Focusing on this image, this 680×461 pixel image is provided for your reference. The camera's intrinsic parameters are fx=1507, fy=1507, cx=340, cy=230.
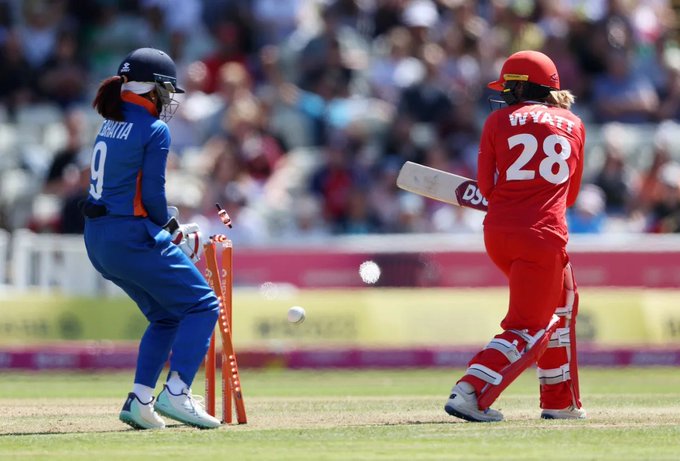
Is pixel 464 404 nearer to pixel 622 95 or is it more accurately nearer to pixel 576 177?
pixel 576 177

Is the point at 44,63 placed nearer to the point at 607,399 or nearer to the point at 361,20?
the point at 361,20

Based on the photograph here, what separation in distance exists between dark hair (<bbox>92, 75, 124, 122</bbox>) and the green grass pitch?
1.84 meters

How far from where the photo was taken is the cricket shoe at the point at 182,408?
28.4 feet

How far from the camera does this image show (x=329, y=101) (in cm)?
1877

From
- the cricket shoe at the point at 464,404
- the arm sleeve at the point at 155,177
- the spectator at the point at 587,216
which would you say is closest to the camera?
the arm sleeve at the point at 155,177

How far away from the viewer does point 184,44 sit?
65.5 ft

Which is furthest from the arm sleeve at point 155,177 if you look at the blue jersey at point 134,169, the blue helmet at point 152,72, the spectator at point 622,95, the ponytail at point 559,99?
the spectator at point 622,95

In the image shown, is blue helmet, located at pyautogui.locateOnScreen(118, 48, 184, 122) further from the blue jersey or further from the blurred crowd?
the blurred crowd

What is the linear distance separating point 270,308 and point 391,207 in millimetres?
2473

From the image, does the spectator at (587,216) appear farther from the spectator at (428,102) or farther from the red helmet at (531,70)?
the red helmet at (531,70)

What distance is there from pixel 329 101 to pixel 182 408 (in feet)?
34.4

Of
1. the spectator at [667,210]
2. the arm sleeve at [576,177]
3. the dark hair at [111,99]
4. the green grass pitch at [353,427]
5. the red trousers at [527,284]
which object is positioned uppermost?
the dark hair at [111,99]

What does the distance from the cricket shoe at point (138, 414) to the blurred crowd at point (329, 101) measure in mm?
7107

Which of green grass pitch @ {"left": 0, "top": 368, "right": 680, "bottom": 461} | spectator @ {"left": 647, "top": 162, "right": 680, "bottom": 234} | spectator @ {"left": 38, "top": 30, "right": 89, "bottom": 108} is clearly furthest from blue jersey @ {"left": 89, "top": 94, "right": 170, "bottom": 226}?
spectator @ {"left": 38, "top": 30, "right": 89, "bottom": 108}
